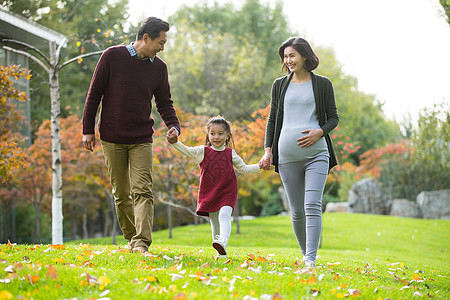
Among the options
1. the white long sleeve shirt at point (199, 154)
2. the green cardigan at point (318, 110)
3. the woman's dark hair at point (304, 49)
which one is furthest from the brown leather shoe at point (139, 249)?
the woman's dark hair at point (304, 49)

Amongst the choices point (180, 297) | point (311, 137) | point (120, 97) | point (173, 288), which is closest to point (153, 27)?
point (120, 97)

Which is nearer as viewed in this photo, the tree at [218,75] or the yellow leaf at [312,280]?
the yellow leaf at [312,280]

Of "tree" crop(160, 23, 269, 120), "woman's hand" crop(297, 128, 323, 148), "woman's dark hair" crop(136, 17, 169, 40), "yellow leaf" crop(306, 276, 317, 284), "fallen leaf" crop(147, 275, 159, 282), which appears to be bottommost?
"yellow leaf" crop(306, 276, 317, 284)

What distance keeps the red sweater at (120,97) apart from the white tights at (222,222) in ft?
3.28

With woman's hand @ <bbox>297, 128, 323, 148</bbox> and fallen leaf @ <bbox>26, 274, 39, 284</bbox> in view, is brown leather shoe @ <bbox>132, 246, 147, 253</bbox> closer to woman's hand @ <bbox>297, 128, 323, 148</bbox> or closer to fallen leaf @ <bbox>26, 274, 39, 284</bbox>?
fallen leaf @ <bbox>26, 274, 39, 284</bbox>

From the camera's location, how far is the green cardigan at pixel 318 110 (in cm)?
425

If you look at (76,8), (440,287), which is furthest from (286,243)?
(76,8)

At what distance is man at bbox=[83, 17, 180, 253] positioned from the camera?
4344mm

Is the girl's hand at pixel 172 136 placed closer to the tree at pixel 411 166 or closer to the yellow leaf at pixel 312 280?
the yellow leaf at pixel 312 280

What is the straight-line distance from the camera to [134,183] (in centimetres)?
444

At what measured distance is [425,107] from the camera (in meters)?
19.5

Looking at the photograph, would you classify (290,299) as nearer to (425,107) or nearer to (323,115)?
(323,115)

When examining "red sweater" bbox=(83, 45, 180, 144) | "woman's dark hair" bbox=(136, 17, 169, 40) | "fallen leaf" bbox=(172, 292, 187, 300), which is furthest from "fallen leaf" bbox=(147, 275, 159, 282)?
"woman's dark hair" bbox=(136, 17, 169, 40)

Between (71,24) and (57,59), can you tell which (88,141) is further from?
(71,24)
